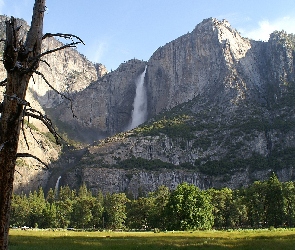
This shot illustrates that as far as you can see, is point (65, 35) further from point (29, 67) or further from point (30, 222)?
point (30, 222)

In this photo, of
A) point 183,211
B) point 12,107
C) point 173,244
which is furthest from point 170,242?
point 183,211

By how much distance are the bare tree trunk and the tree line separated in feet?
229

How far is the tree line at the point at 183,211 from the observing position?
79.6m

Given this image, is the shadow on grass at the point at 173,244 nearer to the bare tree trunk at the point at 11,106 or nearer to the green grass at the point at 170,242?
the green grass at the point at 170,242

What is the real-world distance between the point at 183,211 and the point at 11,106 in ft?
239

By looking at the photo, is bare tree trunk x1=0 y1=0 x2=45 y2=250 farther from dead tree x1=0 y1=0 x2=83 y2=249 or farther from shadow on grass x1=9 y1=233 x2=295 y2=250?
shadow on grass x1=9 y1=233 x2=295 y2=250

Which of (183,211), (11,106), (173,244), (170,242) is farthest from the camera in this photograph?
(183,211)

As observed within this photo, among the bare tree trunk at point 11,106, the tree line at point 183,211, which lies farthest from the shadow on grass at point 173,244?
the tree line at point 183,211

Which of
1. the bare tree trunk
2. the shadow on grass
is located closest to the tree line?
the shadow on grass

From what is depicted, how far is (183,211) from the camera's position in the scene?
78.2 metres

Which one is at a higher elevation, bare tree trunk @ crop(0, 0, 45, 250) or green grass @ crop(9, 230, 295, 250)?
bare tree trunk @ crop(0, 0, 45, 250)

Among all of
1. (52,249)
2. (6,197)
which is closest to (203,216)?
(52,249)

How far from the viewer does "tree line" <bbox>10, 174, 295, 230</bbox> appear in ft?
261

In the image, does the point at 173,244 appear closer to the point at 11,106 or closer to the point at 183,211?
the point at 11,106
